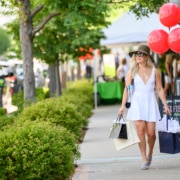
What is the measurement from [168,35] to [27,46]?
554cm

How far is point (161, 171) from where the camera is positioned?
32.7ft

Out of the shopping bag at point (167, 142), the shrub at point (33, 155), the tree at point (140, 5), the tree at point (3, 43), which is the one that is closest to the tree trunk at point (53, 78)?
the tree at point (140, 5)

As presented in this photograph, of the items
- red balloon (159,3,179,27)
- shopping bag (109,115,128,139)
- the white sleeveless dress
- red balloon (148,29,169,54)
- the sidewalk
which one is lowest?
the sidewalk

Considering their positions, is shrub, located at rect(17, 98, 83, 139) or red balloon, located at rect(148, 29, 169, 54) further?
shrub, located at rect(17, 98, 83, 139)

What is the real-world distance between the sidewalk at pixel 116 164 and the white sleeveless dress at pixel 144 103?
74 cm

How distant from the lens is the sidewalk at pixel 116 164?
9724 mm

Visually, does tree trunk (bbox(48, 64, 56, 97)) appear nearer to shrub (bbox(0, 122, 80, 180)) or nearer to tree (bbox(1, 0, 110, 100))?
tree (bbox(1, 0, 110, 100))

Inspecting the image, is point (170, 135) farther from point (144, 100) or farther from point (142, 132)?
point (144, 100)

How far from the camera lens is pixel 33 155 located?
850 centimetres

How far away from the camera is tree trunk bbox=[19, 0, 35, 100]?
16.0 meters

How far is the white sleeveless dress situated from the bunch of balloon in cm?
130

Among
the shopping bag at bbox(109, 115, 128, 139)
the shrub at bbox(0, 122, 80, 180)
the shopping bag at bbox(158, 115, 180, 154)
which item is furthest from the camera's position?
the shopping bag at bbox(158, 115, 180, 154)

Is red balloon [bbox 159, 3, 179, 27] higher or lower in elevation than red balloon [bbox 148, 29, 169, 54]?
higher

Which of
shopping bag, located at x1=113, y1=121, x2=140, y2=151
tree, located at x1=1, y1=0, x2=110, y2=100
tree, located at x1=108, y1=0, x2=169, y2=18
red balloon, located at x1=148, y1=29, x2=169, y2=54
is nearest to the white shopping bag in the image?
shopping bag, located at x1=113, y1=121, x2=140, y2=151
